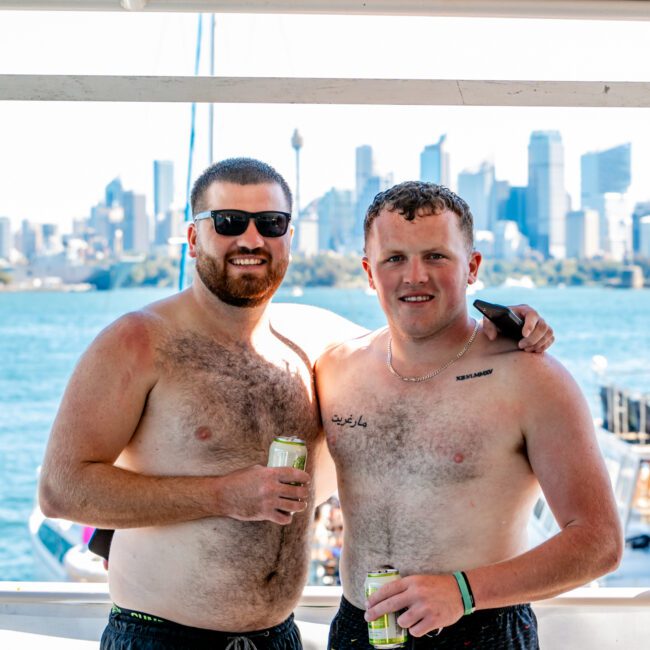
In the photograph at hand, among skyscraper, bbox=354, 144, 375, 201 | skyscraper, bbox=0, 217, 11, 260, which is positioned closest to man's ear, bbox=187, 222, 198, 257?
skyscraper, bbox=354, 144, 375, 201

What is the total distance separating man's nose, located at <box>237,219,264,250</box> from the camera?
2.52m

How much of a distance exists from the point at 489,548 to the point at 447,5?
1539mm

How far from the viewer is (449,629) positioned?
2264 mm

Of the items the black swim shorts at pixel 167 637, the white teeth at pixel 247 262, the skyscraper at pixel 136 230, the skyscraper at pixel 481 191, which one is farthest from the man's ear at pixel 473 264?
the skyscraper at pixel 136 230

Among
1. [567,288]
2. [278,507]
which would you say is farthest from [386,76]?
[567,288]

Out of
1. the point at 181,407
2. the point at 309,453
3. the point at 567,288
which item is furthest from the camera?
the point at 567,288

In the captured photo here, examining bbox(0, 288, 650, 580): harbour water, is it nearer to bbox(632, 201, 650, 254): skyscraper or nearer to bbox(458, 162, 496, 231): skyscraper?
bbox(632, 201, 650, 254): skyscraper

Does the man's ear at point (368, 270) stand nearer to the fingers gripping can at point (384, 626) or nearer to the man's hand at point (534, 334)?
the man's hand at point (534, 334)

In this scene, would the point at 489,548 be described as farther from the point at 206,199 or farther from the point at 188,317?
the point at 206,199

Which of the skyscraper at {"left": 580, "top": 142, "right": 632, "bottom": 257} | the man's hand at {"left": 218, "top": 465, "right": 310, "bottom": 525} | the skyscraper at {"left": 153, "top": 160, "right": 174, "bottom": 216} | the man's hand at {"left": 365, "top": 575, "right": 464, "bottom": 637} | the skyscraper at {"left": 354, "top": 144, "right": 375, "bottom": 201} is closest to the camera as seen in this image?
the man's hand at {"left": 365, "top": 575, "right": 464, "bottom": 637}

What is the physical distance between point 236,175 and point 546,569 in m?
1.40

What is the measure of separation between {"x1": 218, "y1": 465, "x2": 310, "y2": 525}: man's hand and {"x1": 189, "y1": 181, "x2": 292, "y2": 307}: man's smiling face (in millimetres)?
552

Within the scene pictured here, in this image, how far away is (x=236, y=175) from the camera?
2.58m

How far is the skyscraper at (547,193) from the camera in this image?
61.3 meters
